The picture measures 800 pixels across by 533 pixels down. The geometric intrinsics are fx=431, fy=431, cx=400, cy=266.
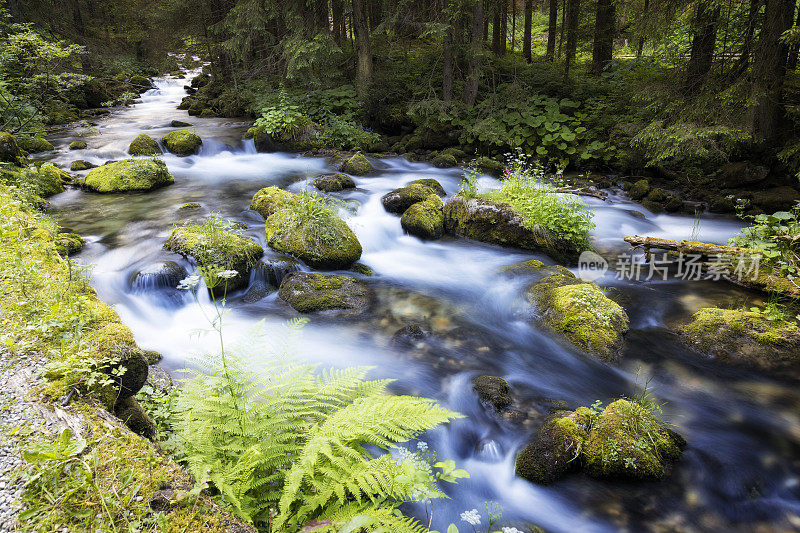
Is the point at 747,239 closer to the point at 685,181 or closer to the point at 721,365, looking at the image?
the point at 721,365

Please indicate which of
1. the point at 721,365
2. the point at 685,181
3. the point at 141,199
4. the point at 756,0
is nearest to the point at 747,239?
the point at 721,365

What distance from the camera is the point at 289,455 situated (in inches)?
101

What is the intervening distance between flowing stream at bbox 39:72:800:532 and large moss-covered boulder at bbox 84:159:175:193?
0.32 m

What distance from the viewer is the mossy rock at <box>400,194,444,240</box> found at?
911cm

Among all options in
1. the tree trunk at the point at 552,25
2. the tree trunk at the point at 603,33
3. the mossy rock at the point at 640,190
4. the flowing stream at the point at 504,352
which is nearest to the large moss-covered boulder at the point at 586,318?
the flowing stream at the point at 504,352

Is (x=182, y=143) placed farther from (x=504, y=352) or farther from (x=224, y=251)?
(x=504, y=352)

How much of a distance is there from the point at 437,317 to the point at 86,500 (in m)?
5.14

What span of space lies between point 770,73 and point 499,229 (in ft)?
21.5

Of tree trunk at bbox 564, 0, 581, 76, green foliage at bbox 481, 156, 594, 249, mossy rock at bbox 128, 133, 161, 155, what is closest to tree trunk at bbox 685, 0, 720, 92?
green foliage at bbox 481, 156, 594, 249

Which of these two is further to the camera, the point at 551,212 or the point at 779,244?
the point at 551,212

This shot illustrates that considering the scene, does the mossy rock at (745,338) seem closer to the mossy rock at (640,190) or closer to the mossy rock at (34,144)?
the mossy rock at (640,190)

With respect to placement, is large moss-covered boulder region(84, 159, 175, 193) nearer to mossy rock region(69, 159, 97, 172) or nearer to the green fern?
mossy rock region(69, 159, 97, 172)

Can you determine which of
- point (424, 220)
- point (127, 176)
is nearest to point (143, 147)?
point (127, 176)

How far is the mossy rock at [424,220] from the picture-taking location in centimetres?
911
